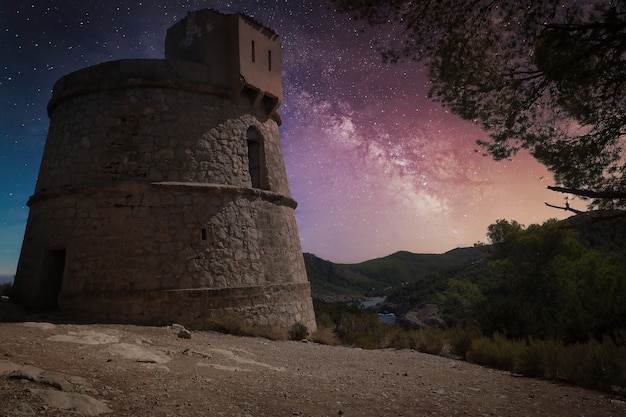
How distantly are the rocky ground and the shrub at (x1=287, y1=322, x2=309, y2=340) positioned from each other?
177 centimetres

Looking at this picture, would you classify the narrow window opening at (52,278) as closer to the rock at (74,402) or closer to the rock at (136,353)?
the rock at (136,353)

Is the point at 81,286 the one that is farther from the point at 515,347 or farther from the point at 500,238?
the point at 500,238

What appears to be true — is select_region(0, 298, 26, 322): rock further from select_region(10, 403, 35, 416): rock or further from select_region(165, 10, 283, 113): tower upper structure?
select_region(165, 10, 283, 113): tower upper structure

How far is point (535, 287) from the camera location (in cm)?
2445

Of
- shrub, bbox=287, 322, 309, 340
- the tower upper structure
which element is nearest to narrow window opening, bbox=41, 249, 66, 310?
shrub, bbox=287, 322, 309, 340

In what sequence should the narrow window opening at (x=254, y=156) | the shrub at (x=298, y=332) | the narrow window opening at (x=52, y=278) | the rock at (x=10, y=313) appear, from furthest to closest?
1. the narrow window opening at (x=254, y=156)
2. the shrub at (x=298, y=332)
3. the narrow window opening at (x=52, y=278)
4. the rock at (x=10, y=313)

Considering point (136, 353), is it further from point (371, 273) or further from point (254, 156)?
point (371, 273)

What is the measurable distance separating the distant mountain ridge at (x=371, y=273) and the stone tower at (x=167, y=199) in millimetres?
60625

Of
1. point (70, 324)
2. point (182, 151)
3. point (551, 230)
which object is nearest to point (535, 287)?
point (551, 230)

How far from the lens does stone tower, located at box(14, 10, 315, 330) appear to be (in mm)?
8789

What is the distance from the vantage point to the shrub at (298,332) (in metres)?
9.65

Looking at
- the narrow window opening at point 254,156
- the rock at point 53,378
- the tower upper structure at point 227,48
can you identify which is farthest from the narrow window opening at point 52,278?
the rock at point 53,378

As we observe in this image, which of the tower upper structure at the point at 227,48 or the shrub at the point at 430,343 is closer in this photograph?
the shrub at the point at 430,343

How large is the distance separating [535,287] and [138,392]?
1013 inches
